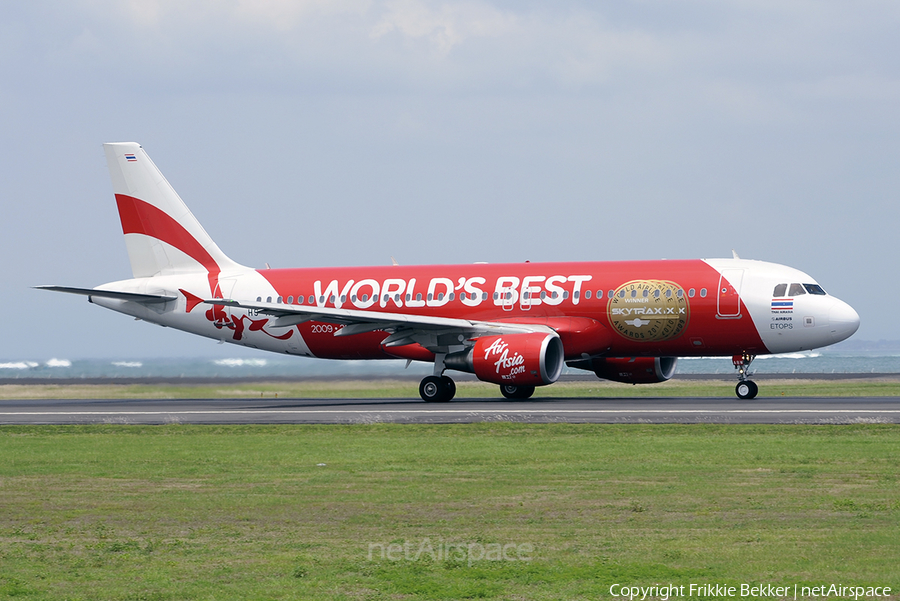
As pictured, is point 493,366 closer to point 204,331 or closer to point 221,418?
point 221,418

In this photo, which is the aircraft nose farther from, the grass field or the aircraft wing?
the aircraft wing

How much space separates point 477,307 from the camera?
36.0 metres

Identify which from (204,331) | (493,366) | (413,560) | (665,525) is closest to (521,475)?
(665,525)

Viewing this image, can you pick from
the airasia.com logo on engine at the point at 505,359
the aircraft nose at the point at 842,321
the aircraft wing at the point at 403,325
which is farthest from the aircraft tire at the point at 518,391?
the aircraft nose at the point at 842,321

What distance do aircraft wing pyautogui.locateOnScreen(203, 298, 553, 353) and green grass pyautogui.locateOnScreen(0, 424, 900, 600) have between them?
13.3m

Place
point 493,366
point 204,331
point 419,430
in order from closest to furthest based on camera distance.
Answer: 1. point 419,430
2. point 493,366
3. point 204,331

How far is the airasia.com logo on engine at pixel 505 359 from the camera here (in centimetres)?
3203

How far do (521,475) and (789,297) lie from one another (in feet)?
65.6

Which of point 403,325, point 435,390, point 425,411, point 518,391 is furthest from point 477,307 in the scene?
point 425,411

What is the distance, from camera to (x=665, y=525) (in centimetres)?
1102

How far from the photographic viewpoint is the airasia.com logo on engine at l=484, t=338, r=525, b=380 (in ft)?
105

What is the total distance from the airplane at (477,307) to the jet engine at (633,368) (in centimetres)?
4

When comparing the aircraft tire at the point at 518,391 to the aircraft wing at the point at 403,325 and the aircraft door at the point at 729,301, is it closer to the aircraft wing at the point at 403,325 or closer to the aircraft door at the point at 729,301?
the aircraft wing at the point at 403,325

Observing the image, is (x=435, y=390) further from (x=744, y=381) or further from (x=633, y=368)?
(x=744, y=381)
